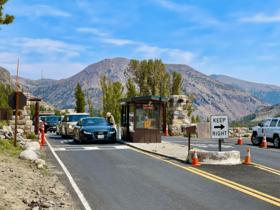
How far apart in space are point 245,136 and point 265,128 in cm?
982

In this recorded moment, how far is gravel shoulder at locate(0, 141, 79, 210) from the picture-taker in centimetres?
611

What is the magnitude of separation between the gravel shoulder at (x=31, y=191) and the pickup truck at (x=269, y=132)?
14923 mm

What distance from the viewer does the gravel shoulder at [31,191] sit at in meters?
6.11

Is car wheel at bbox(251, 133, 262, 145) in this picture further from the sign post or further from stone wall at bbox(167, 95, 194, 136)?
the sign post

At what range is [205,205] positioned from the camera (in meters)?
6.32

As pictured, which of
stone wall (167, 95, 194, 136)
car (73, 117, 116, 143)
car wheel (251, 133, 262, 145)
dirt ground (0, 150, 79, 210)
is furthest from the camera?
stone wall (167, 95, 194, 136)

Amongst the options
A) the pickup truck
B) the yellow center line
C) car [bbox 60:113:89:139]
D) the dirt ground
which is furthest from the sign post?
car [bbox 60:113:89:139]

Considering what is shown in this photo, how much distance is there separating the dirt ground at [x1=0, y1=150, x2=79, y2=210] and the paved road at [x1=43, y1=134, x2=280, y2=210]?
30 cm

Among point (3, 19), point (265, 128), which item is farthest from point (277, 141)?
point (3, 19)

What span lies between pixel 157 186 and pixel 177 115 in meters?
21.5

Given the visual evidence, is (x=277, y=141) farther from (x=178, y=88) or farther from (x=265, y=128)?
(x=178, y=88)

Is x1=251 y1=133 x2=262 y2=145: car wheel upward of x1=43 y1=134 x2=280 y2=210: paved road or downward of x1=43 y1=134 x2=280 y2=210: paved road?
upward

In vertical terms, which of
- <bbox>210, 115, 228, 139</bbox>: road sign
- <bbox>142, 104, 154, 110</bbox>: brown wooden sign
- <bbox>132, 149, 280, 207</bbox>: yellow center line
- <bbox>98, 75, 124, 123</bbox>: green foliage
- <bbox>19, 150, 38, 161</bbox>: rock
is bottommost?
<bbox>132, 149, 280, 207</bbox>: yellow center line

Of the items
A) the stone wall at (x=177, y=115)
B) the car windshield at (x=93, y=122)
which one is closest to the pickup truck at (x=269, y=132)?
the stone wall at (x=177, y=115)
